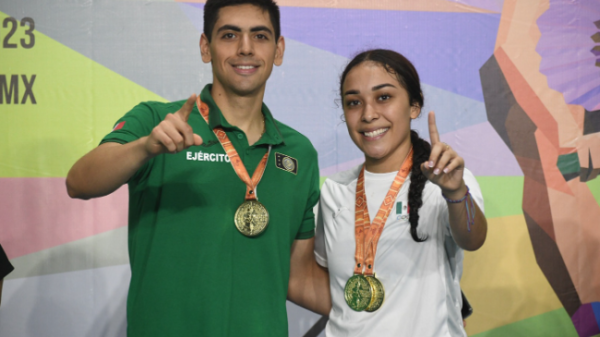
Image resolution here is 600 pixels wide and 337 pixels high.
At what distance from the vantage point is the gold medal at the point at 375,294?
61.1 inches

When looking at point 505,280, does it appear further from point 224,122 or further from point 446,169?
point 224,122

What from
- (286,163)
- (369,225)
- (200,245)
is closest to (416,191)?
(369,225)

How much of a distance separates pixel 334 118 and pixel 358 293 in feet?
5.54

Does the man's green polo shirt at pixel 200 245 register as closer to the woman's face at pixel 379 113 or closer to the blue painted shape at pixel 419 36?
the woman's face at pixel 379 113

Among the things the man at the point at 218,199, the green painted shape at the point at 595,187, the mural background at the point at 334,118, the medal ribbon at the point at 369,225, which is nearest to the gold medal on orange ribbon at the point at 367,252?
the medal ribbon at the point at 369,225

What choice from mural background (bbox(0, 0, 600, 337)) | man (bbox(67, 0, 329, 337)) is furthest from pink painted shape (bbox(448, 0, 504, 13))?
man (bbox(67, 0, 329, 337))

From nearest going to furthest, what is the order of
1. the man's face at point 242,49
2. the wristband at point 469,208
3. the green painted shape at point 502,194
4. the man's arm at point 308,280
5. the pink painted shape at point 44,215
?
1. the wristband at point 469,208
2. the man's face at point 242,49
3. the man's arm at point 308,280
4. the pink painted shape at point 44,215
5. the green painted shape at point 502,194

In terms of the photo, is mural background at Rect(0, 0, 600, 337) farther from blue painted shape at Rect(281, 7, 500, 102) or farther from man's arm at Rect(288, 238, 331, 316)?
man's arm at Rect(288, 238, 331, 316)

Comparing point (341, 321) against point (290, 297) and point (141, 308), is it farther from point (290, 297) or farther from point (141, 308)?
point (141, 308)

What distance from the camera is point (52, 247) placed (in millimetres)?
2908

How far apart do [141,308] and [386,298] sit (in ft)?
2.65

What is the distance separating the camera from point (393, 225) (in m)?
1.65

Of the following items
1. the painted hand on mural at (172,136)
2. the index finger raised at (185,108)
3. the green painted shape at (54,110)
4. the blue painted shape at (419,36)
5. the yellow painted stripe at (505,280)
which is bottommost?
the yellow painted stripe at (505,280)

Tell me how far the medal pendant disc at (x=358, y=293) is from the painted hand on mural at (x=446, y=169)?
0.41 m
